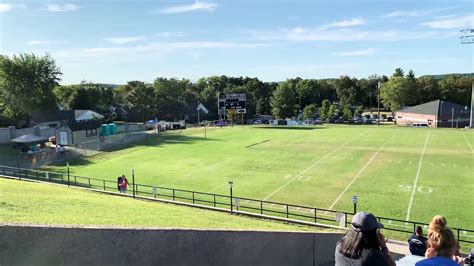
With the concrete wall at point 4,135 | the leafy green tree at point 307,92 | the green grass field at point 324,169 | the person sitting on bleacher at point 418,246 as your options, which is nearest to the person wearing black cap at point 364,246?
the person sitting on bleacher at point 418,246

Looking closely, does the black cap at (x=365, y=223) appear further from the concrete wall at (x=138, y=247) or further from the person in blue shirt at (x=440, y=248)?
the concrete wall at (x=138, y=247)

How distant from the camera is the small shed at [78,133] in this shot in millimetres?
47469

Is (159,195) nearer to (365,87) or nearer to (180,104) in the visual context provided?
(180,104)

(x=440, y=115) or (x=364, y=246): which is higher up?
(x=364, y=246)

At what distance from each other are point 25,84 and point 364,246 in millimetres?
60613

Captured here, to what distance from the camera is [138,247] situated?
6992 millimetres

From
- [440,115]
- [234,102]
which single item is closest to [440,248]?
[234,102]

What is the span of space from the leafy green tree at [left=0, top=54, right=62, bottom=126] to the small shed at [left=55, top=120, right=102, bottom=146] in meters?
7.74

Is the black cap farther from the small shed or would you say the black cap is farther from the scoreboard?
the scoreboard

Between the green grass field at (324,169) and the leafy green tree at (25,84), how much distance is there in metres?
16.2

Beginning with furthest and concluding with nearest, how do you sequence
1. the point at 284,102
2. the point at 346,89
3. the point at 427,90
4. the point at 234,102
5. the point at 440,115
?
the point at 346,89 → the point at 427,90 → the point at 284,102 → the point at 440,115 → the point at 234,102

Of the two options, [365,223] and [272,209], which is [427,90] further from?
[365,223]

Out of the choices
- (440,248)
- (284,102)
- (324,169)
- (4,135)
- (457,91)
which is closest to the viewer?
(440,248)

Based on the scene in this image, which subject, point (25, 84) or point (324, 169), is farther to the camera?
point (25, 84)
